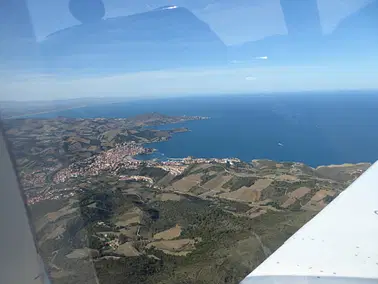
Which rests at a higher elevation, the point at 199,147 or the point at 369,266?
the point at 369,266

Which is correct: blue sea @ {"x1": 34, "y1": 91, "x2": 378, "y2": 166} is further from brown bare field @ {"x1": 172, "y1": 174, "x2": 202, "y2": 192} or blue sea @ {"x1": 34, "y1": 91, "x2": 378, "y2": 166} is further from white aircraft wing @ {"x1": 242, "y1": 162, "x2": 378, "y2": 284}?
white aircraft wing @ {"x1": 242, "y1": 162, "x2": 378, "y2": 284}

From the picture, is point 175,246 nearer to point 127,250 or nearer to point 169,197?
point 127,250

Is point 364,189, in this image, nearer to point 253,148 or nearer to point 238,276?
point 238,276

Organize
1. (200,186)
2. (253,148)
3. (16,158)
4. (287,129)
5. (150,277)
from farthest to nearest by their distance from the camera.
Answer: (287,129), (253,148), (200,186), (150,277), (16,158)

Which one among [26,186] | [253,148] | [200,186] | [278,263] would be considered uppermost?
[26,186]

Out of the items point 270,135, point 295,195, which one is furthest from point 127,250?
point 270,135

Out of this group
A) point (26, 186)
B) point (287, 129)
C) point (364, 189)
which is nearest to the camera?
point (26, 186)

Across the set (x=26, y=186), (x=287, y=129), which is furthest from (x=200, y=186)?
(x=287, y=129)

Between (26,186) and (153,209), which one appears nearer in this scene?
(26,186)

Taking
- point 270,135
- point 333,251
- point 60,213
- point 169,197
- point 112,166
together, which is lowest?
point 270,135
